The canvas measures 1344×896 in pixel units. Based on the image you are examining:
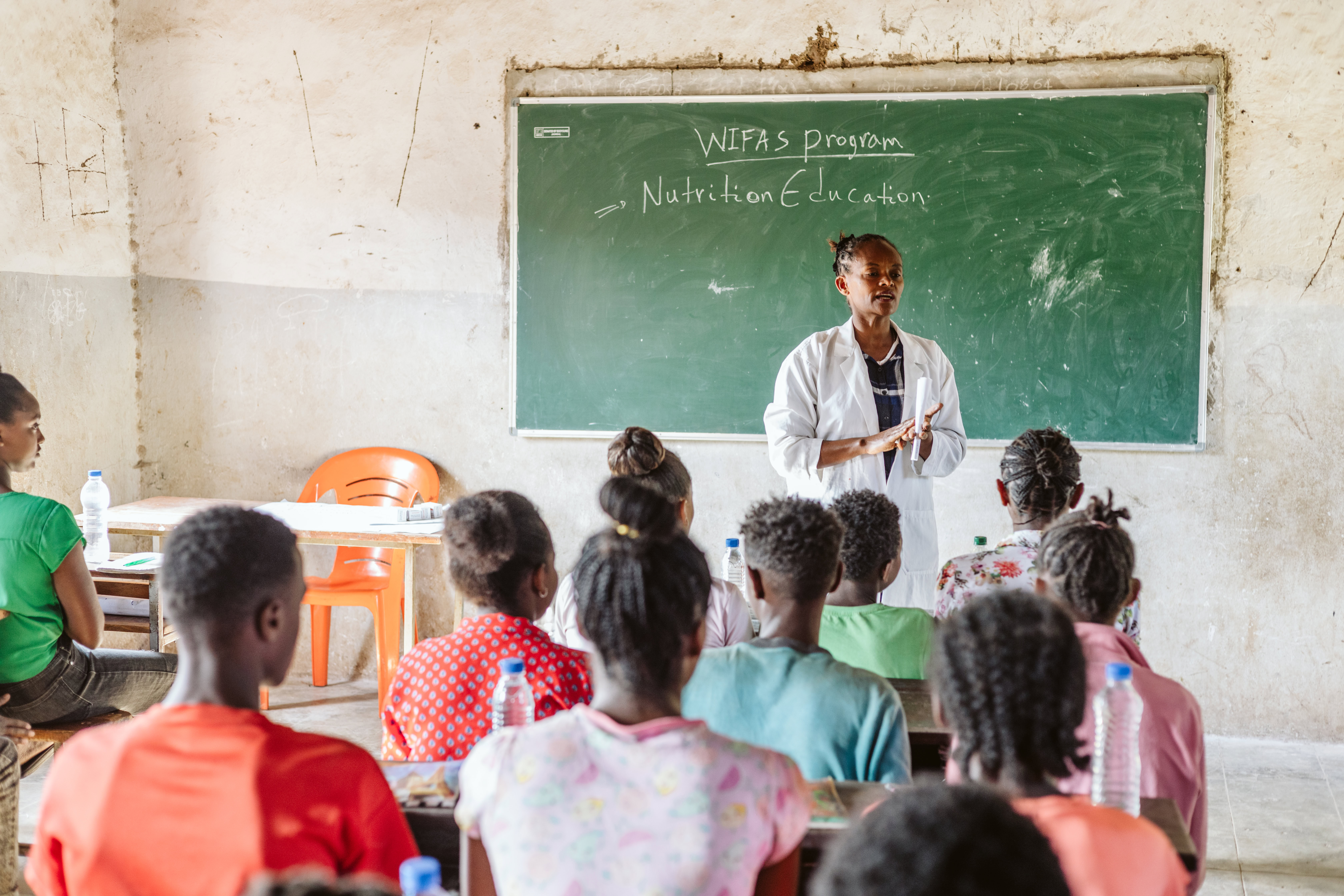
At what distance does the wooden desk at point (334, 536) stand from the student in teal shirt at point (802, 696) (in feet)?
6.64

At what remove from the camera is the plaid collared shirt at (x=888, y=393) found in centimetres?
333

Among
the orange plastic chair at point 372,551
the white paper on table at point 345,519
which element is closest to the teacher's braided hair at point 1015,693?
the white paper on table at point 345,519

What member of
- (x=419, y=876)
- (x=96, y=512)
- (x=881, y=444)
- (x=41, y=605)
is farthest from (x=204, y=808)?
(x=96, y=512)

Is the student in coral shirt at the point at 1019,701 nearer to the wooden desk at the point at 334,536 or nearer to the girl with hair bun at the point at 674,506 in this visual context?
the girl with hair bun at the point at 674,506

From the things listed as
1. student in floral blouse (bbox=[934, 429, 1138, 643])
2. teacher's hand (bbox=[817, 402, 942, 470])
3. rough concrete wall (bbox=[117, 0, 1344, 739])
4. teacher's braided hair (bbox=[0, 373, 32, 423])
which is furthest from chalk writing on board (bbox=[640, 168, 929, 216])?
teacher's braided hair (bbox=[0, 373, 32, 423])

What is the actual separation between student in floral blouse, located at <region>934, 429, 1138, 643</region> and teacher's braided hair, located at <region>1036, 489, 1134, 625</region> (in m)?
0.50

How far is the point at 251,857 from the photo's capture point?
3.59 ft

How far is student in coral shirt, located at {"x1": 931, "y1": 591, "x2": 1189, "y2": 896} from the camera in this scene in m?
1.12

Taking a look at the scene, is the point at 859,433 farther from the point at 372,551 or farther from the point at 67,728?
the point at 67,728

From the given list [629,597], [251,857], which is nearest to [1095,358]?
[629,597]

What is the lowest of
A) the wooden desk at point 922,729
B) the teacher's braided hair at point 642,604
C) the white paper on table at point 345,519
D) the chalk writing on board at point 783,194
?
the wooden desk at point 922,729

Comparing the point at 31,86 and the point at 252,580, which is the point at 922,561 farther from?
the point at 31,86

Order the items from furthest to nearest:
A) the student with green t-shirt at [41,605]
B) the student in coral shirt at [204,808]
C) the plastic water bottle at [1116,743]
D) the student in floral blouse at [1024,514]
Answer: the student with green t-shirt at [41,605], the student in floral blouse at [1024,514], the plastic water bottle at [1116,743], the student in coral shirt at [204,808]

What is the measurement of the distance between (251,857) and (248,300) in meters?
3.74
